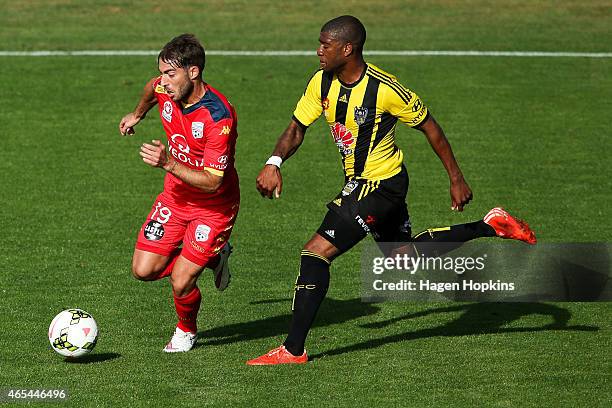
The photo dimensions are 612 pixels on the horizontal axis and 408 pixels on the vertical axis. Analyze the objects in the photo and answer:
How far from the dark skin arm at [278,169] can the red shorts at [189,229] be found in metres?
0.56

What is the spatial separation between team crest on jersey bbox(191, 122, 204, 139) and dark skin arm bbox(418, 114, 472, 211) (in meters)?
1.79

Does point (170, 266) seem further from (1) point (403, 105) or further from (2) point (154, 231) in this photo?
(1) point (403, 105)

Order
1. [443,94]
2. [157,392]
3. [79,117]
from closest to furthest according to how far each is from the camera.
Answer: [157,392], [79,117], [443,94]

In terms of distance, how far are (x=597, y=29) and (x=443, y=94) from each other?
5.43 m

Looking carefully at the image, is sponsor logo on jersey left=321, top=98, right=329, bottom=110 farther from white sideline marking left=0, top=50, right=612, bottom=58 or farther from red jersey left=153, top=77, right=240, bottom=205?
white sideline marking left=0, top=50, right=612, bottom=58

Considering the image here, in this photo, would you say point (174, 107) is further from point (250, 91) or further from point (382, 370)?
point (250, 91)

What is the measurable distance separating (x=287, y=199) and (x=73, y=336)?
20.8 ft

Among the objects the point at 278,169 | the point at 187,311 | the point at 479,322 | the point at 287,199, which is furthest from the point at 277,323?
the point at 287,199

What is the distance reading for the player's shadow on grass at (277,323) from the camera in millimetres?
10586

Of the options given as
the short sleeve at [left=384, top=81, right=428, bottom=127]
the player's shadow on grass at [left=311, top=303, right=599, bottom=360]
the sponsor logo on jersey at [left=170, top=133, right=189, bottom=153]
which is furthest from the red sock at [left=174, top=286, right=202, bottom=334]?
the short sleeve at [left=384, top=81, right=428, bottom=127]

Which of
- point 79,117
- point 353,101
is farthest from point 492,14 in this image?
point 353,101

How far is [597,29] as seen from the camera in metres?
24.1

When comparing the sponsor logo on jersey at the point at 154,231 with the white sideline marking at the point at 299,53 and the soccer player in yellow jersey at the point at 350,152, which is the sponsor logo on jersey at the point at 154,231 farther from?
the white sideline marking at the point at 299,53

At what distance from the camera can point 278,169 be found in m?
9.62
